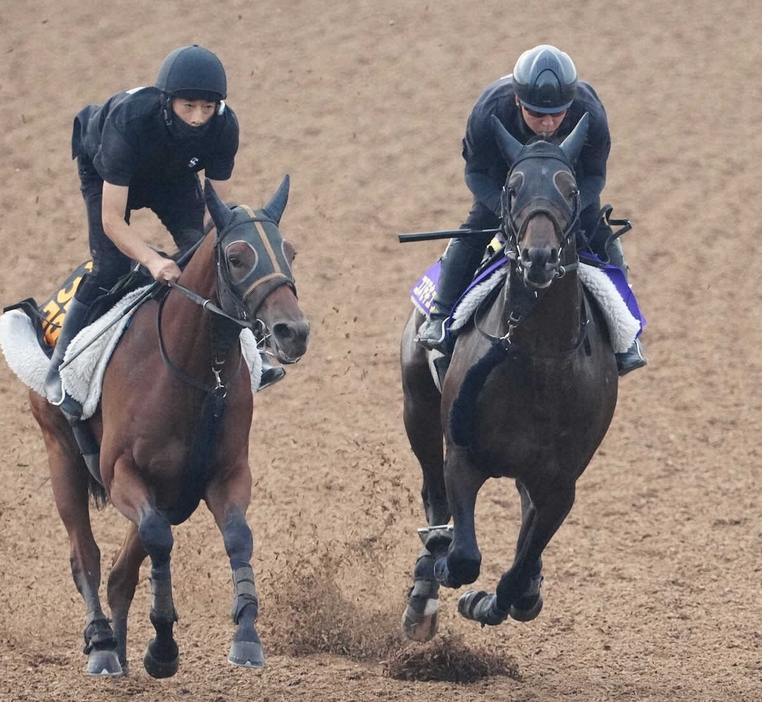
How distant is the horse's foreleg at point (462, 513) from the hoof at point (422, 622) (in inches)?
36.6

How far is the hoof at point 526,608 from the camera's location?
7.24 metres

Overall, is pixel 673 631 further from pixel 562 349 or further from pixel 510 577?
pixel 562 349

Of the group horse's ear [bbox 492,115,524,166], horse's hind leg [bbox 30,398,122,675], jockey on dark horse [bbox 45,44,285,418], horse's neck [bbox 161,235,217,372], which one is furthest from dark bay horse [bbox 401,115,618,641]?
horse's hind leg [bbox 30,398,122,675]

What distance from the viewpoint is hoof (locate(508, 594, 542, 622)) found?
23.7ft

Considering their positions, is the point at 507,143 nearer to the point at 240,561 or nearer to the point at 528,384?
the point at 528,384

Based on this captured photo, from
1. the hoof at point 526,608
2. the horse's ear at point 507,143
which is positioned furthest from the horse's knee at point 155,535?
the horse's ear at point 507,143

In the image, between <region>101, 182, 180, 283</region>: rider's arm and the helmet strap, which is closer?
<region>101, 182, 180, 283</region>: rider's arm

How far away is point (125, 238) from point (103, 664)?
2097 millimetres

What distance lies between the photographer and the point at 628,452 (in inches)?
451

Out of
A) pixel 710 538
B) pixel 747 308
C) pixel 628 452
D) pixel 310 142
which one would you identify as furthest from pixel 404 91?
pixel 710 538

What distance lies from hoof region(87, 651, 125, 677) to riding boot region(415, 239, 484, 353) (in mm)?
2217

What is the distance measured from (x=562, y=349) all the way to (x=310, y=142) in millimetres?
10502

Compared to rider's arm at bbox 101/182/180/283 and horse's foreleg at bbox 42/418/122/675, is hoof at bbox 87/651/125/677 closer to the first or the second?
horse's foreleg at bbox 42/418/122/675

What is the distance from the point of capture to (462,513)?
6605 mm
